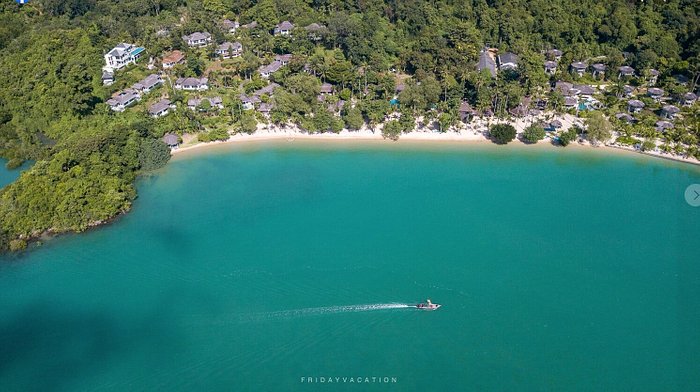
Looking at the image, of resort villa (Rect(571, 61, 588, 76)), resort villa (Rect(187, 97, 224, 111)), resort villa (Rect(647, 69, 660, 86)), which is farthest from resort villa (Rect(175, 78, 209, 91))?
resort villa (Rect(647, 69, 660, 86))

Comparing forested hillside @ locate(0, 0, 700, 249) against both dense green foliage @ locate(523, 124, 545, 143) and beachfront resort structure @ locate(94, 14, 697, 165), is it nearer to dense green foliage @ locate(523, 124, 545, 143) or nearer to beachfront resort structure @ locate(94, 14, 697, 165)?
beachfront resort structure @ locate(94, 14, 697, 165)

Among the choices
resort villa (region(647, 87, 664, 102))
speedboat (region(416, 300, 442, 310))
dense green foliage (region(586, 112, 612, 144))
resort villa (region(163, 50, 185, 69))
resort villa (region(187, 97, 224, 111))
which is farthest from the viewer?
resort villa (region(163, 50, 185, 69))

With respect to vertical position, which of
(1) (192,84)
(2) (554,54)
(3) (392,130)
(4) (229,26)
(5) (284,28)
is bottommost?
(1) (192,84)

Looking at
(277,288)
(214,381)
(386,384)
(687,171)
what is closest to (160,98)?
(277,288)

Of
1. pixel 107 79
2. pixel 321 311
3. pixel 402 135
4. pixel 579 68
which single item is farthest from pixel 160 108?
pixel 579 68

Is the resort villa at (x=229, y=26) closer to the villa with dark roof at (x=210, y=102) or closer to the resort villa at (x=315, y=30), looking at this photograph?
the resort villa at (x=315, y=30)

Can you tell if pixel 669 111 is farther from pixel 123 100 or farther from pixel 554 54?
pixel 123 100

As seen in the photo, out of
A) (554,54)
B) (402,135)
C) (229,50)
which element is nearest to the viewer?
(402,135)

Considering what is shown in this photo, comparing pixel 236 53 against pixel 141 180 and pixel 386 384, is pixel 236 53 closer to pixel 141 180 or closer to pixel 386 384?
pixel 141 180
